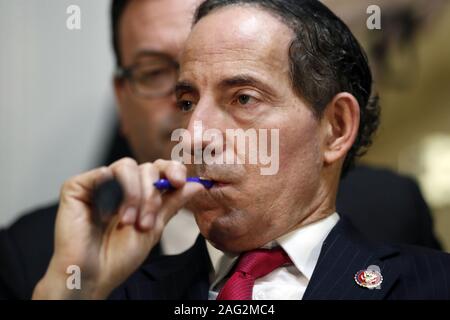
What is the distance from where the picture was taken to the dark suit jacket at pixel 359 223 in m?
2.19

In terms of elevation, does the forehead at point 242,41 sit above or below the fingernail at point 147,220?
above

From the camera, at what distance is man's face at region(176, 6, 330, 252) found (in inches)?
55.4

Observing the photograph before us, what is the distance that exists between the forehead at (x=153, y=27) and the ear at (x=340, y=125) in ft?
2.30

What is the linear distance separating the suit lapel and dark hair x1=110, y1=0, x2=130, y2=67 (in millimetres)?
1241

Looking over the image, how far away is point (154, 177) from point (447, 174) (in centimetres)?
176

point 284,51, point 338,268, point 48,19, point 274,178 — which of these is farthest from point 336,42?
point 48,19

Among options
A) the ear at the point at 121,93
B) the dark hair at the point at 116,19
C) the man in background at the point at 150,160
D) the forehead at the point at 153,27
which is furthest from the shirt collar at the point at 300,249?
the dark hair at the point at 116,19

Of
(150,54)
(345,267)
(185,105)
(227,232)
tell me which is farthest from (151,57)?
(345,267)

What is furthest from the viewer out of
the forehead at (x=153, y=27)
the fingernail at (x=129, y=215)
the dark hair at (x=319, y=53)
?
the forehead at (x=153, y=27)

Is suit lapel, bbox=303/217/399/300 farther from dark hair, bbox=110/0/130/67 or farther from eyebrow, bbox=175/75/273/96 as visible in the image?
dark hair, bbox=110/0/130/67

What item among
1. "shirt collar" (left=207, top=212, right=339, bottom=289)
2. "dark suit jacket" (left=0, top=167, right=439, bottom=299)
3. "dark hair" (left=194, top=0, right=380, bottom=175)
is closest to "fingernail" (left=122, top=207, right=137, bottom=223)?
"shirt collar" (left=207, top=212, right=339, bottom=289)

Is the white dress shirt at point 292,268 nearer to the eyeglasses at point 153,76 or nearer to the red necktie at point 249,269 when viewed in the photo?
the red necktie at point 249,269

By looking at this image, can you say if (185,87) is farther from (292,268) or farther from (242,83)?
(292,268)

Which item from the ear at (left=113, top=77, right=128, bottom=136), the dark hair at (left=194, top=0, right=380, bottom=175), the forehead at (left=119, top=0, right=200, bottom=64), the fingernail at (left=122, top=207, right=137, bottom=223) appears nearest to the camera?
the fingernail at (left=122, top=207, right=137, bottom=223)
